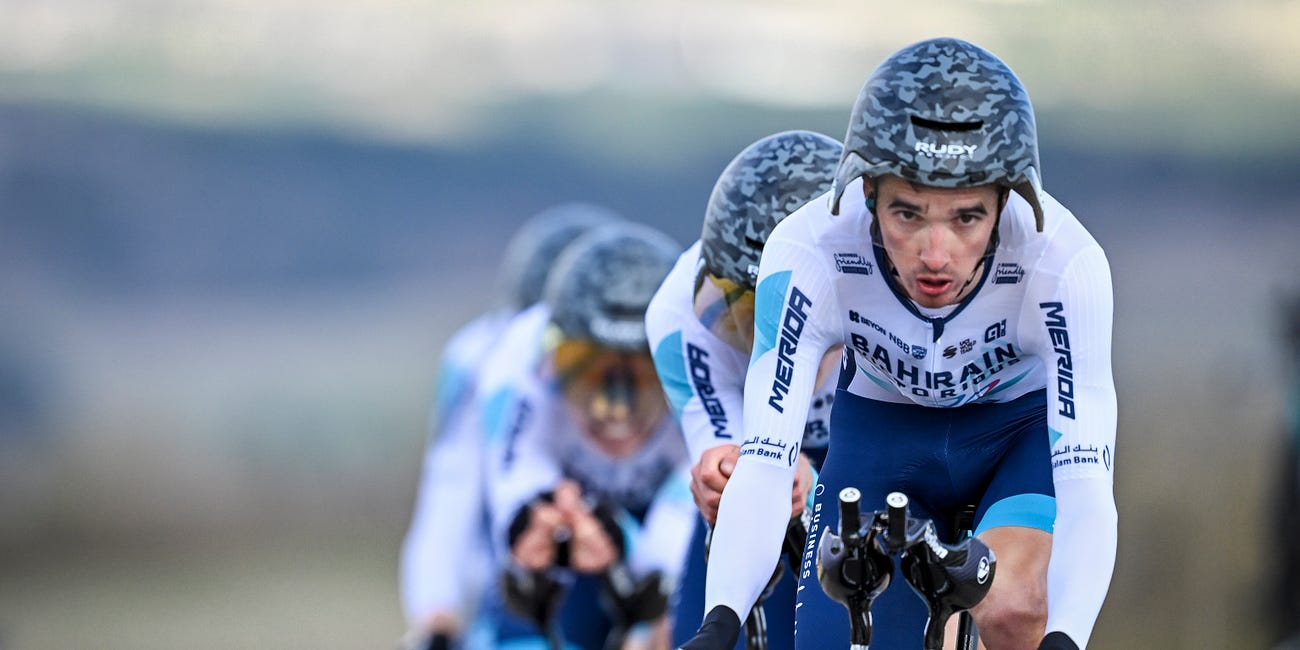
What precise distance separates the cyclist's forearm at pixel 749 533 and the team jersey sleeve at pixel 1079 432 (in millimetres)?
623

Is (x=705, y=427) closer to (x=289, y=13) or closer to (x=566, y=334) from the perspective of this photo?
(x=566, y=334)

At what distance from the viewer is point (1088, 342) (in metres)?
3.81

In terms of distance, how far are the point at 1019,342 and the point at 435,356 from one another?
13475mm

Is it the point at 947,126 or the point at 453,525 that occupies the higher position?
the point at 947,126

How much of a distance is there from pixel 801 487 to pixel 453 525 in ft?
15.3

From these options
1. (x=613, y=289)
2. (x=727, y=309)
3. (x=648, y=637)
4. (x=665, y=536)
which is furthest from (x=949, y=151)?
(x=648, y=637)

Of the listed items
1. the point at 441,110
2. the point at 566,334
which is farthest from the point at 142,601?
the point at 566,334

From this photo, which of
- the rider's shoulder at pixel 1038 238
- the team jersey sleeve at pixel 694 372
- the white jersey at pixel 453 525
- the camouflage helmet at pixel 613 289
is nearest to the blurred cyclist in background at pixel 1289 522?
the white jersey at pixel 453 525

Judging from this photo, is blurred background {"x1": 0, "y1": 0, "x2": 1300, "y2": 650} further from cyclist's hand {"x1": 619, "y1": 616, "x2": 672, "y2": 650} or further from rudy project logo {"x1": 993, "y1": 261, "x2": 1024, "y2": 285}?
rudy project logo {"x1": 993, "y1": 261, "x2": 1024, "y2": 285}

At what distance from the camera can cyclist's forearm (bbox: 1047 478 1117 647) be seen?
3566 millimetres

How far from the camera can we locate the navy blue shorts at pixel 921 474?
418cm

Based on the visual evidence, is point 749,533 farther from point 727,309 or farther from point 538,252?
point 538,252

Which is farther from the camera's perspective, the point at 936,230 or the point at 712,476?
the point at 712,476

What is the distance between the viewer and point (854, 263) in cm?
406
